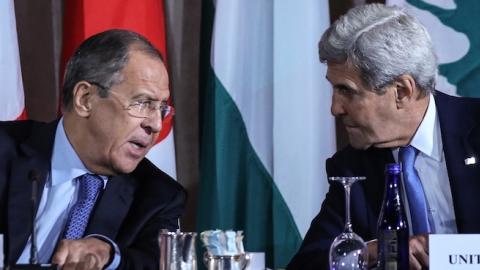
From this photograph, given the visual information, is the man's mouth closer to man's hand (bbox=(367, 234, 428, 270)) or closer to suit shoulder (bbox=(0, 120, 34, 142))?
suit shoulder (bbox=(0, 120, 34, 142))

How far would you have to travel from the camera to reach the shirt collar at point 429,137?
9.68 feet

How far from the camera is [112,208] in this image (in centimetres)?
289

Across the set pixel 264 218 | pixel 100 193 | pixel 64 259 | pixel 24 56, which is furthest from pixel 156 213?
pixel 24 56

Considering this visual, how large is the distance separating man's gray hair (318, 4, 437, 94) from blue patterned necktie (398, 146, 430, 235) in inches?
10.4

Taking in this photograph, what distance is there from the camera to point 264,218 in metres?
3.82

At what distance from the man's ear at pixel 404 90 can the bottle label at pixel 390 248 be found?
0.66 metres

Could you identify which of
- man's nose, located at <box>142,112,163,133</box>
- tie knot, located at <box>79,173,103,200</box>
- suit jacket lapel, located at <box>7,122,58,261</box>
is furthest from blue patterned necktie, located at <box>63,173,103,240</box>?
man's nose, located at <box>142,112,163,133</box>

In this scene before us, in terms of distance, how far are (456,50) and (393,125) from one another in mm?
945

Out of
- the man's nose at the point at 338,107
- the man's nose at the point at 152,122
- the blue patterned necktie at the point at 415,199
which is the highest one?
the man's nose at the point at 338,107

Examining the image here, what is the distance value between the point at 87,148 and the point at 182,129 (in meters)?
1.09

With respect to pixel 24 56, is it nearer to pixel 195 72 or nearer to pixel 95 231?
pixel 195 72

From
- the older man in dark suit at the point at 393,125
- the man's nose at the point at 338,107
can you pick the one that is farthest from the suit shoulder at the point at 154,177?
the man's nose at the point at 338,107

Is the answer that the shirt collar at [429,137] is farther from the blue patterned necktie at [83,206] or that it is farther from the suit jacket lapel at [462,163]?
the blue patterned necktie at [83,206]

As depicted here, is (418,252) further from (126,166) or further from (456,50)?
(456,50)
